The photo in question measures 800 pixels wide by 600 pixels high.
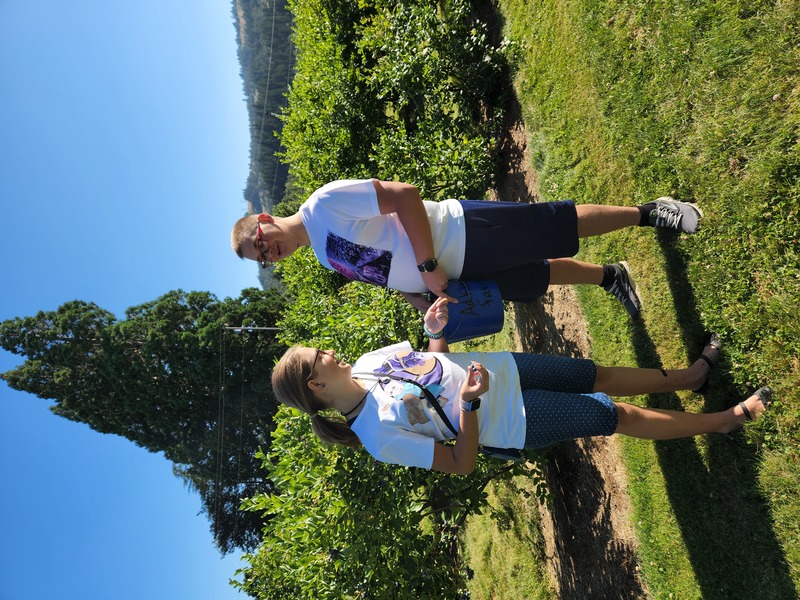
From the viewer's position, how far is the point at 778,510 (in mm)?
3373

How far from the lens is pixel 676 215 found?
406cm

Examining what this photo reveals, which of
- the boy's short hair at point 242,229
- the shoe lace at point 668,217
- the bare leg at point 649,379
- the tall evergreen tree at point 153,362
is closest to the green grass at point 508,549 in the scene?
the bare leg at point 649,379

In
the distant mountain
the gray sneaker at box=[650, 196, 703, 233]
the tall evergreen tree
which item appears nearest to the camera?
the gray sneaker at box=[650, 196, 703, 233]

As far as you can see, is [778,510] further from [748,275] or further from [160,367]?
[160,367]

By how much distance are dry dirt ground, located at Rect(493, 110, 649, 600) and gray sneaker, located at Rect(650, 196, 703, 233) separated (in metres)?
1.96

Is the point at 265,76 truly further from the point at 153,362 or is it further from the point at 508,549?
the point at 508,549

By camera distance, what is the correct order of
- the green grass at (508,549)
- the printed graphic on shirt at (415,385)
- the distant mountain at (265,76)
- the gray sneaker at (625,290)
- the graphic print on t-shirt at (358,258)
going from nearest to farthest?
1. the printed graphic on shirt at (415,385)
2. the graphic print on t-shirt at (358,258)
3. the gray sneaker at (625,290)
4. the green grass at (508,549)
5. the distant mountain at (265,76)

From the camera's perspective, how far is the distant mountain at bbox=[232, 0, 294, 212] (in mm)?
44438

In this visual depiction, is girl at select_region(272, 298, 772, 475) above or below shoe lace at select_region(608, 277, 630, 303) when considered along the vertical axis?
below

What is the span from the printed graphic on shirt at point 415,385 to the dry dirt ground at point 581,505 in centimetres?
285

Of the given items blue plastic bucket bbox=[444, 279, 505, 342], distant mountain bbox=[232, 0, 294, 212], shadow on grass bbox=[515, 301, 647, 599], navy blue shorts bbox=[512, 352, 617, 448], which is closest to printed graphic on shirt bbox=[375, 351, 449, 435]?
blue plastic bucket bbox=[444, 279, 505, 342]

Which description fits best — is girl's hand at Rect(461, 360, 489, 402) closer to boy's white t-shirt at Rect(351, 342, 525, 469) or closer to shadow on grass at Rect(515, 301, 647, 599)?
boy's white t-shirt at Rect(351, 342, 525, 469)

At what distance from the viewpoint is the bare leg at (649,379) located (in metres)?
3.68

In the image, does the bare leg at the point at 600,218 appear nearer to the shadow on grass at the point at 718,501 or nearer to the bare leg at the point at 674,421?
the shadow on grass at the point at 718,501
